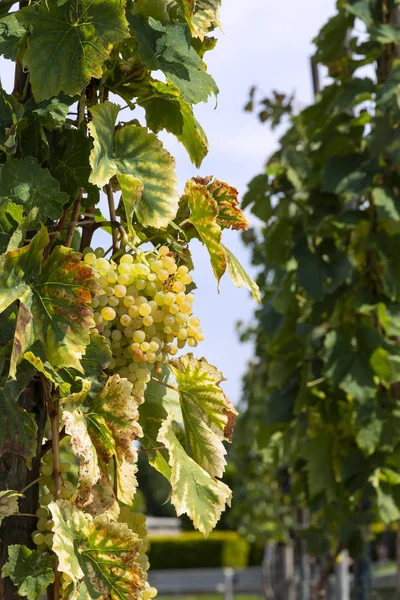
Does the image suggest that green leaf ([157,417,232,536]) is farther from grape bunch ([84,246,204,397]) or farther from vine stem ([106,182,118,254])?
vine stem ([106,182,118,254])

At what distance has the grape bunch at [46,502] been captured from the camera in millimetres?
1031

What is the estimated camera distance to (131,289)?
3.45ft

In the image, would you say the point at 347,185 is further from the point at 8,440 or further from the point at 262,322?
the point at 8,440

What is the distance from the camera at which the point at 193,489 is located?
107cm

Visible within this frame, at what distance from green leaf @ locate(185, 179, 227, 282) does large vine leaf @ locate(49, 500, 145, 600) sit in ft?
1.19

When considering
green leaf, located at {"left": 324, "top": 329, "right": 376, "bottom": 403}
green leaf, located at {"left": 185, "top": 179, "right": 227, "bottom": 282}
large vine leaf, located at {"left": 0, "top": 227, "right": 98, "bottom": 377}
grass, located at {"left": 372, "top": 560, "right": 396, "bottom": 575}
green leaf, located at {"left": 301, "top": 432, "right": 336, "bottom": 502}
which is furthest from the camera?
grass, located at {"left": 372, "top": 560, "right": 396, "bottom": 575}

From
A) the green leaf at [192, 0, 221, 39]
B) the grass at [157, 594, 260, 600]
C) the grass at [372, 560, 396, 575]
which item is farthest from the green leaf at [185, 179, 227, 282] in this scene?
the grass at [157, 594, 260, 600]

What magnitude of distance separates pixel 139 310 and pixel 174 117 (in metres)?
0.36

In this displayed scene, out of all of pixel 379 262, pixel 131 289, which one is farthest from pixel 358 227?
pixel 131 289

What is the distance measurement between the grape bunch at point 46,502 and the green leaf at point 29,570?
0.09 ft

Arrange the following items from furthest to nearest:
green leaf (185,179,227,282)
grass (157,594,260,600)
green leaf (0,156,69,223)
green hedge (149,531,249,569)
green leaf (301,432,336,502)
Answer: green hedge (149,531,249,569), grass (157,594,260,600), green leaf (301,432,336,502), green leaf (185,179,227,282), green leaf (0,156,69,223)

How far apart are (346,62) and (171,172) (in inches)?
111

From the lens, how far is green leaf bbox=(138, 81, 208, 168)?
1.24 m

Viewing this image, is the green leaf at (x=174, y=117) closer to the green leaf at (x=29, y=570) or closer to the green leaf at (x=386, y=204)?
the green leaf at (x=29, y=570)
